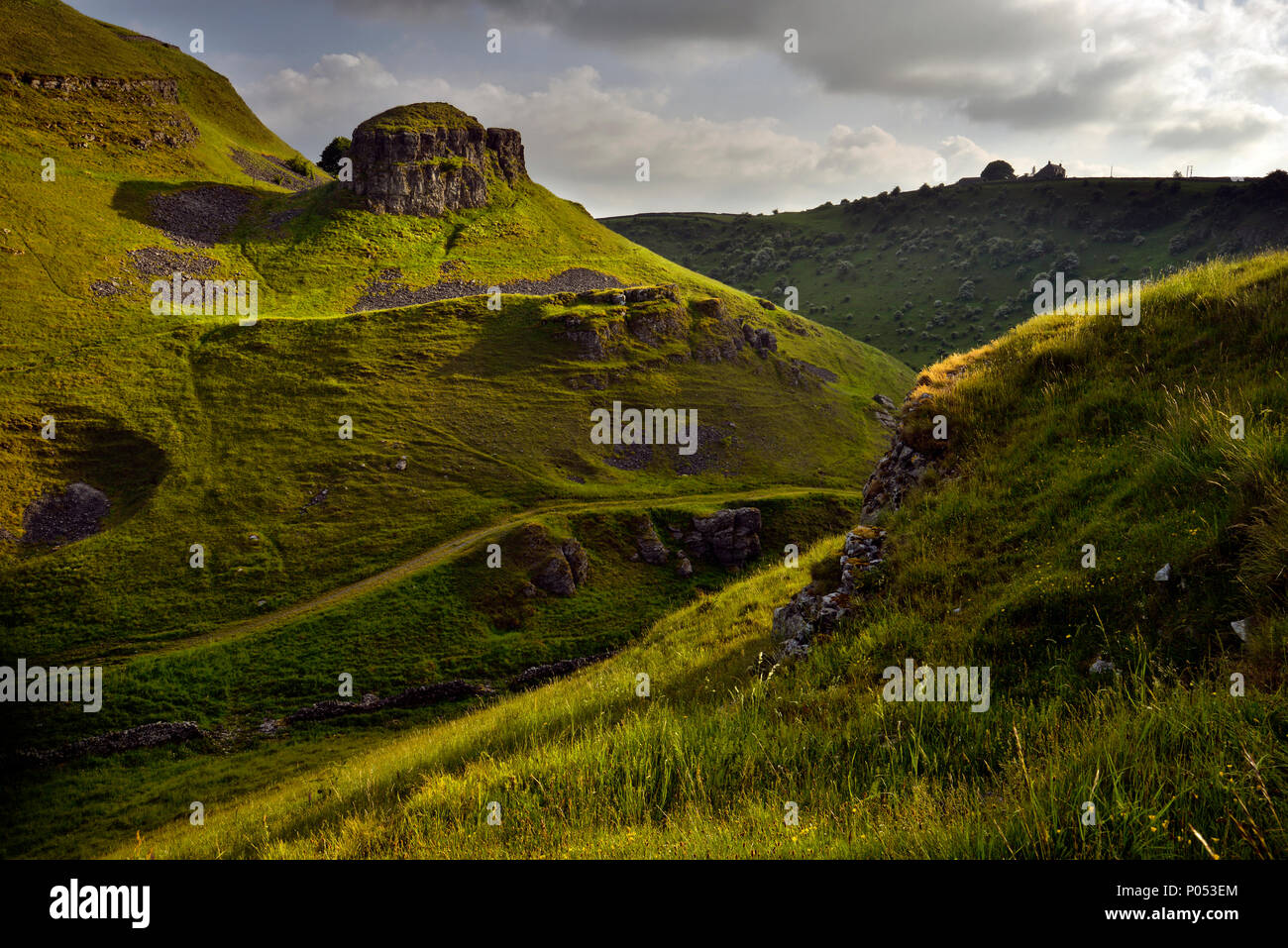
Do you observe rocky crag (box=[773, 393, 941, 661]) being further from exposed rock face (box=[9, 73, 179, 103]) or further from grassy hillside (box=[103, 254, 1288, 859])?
exposed rock face (box=[9, 73, 179, 103])

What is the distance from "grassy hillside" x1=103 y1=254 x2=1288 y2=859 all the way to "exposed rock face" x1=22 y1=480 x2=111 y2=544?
59819mm

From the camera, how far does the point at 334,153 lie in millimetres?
158625

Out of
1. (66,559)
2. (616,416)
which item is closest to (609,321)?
(616,416)

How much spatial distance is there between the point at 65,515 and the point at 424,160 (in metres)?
99.9

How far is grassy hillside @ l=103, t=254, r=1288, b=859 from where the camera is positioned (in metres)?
3.90

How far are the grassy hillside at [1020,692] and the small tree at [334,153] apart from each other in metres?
188

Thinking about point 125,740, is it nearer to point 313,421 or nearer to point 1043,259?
point 313,421

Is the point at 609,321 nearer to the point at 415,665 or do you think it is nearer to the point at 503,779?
the point at 415,665

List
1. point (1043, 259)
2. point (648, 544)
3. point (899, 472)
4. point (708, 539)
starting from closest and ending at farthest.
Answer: point (899, 472) → point (648, 544) → point (708, 539) → point (1043, 259)

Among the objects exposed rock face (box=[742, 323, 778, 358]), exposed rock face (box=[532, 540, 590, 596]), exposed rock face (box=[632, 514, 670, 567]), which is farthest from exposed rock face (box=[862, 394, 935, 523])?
exposed rock face (box=[742, 323, 778, 358])

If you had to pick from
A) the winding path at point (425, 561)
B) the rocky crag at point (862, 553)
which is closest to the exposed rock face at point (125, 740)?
the winding path at point (425, 561)

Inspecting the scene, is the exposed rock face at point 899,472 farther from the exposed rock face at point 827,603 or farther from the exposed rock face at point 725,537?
the exposed rock face at point 725,537

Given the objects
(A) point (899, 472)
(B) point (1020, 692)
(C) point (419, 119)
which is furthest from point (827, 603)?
(C) point (419, 119)

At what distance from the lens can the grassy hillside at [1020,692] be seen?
3902 mm
